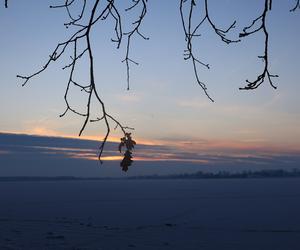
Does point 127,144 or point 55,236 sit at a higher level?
point 127,144

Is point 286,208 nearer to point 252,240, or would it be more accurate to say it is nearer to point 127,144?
point 252,240

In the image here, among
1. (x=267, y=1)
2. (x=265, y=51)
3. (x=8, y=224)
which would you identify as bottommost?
(x=8, y=224)

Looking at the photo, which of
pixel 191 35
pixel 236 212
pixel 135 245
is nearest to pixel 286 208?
pixel 236 212

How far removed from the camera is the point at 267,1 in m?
1.42

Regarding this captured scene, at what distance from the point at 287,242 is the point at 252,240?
127cm

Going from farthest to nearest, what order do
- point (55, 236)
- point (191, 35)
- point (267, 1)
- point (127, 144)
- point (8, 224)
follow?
point (8, 224) → point (55, 236) → point (191, 35) → point (267, 1) → point (127, 144)

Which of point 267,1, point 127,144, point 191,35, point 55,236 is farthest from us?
point 55,236

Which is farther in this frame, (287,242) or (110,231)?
(110,231)

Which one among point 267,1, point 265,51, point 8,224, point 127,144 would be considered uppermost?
point 267,1

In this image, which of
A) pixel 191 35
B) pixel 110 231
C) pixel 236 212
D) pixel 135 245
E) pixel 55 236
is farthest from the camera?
pixel 236 212

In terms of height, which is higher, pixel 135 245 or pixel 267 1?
pixel 267 1

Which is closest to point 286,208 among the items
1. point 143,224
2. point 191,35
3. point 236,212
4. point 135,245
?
point 236,212

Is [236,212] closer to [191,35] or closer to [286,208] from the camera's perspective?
[286,208]

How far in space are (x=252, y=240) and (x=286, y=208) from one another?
539 inches
